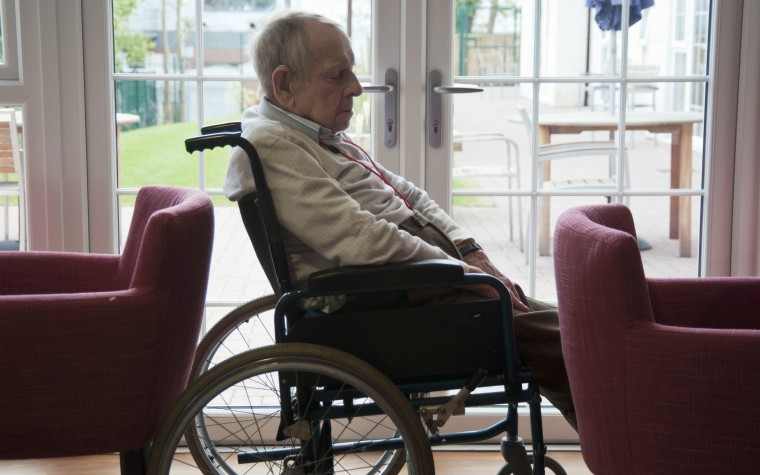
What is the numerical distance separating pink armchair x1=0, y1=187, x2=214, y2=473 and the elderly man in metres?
0.17

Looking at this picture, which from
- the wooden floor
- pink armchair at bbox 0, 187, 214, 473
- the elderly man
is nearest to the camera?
pink armchair at bbox 0, 187, 214, 473

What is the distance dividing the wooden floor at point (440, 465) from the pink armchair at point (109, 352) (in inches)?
29.5

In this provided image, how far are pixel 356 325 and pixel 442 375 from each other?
208 mm

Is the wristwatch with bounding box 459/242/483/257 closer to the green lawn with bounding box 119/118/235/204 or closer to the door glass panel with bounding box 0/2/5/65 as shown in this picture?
the green lawn with bounding box 119/118/235/204

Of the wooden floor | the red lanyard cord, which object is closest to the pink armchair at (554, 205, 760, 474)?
the red lanyard cord

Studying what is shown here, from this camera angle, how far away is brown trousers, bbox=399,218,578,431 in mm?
2035

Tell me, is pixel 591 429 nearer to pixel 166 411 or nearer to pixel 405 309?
pixel 405 309

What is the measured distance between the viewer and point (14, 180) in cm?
284

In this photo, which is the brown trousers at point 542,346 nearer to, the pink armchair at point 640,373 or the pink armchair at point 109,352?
the pink armchair at point 640,373

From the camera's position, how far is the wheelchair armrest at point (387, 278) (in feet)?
6.31

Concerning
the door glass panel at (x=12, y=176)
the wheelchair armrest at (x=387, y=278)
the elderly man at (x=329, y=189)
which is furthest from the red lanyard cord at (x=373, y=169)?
the door glass panel at (x=12, y=176)

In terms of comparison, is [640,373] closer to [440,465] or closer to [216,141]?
[216,141]

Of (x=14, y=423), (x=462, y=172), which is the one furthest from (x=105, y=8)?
(x=14, y=423)

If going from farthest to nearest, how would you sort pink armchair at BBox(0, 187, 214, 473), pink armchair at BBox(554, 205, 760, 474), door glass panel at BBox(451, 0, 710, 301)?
door glass panel at BBox(451, 0, 710, 301), pink armchair at BBox(0, 187, 214, 473), pink armchair at BBox(554, 205, 760, 474)
